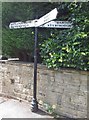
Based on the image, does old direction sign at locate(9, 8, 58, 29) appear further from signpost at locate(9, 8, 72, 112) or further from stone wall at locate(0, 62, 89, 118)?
stone wall at locate(0, 62, 89, 118)

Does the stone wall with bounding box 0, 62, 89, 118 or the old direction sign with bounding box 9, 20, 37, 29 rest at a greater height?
the old direction sign with bounding box 9, 20, 37, 29

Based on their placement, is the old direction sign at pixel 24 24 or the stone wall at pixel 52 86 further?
the old direction sign at pixel 24 24

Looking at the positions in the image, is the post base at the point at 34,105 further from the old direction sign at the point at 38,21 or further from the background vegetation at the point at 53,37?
the old direction sign at the point at 38,21

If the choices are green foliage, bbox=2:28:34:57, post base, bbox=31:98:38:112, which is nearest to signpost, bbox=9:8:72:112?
post base, bbox=31:98:38:112

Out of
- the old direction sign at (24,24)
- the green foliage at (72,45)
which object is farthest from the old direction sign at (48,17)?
the green foliage at (72,45)

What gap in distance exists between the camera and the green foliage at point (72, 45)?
518 cm

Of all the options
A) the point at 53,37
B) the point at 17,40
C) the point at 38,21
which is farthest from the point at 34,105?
the point at 38,21

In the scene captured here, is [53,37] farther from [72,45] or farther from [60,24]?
[72,45]

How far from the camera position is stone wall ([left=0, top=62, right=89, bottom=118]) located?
5.36 meters

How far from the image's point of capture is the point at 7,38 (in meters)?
7.28

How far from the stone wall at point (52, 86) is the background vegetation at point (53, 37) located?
273mm

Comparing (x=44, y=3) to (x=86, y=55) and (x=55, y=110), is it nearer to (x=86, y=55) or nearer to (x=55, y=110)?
(x=86, y=55)

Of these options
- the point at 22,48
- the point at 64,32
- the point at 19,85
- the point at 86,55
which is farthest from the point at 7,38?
the point at 86,55

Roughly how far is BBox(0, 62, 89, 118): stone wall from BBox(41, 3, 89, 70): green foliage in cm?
22
